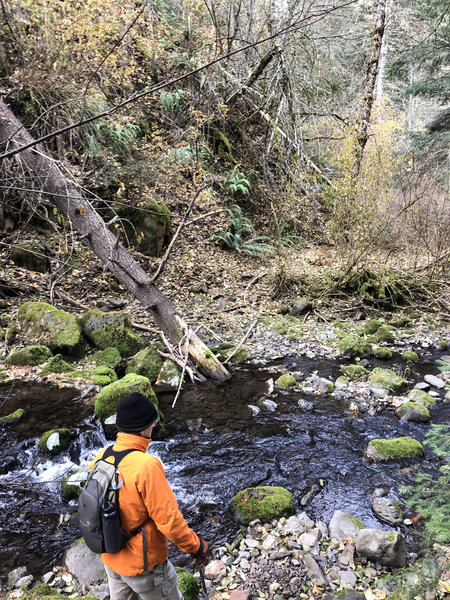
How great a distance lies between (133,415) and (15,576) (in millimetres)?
2381

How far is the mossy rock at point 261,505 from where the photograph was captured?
3.72m

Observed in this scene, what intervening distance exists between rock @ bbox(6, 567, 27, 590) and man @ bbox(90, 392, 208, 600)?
4.99 ft

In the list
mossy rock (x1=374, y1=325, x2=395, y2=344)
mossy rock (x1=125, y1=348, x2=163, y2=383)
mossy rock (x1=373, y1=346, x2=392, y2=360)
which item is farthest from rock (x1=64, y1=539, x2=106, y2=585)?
mossy rock (x1=374, y1=325, x2=395, y2=344)

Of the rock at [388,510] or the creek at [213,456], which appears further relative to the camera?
the creek at [213,456]

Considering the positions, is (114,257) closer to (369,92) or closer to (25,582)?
(25,582)

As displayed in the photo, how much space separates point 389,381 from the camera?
6254mm

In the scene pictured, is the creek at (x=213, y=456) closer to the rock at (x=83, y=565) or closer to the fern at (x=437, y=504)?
the rock at (x=83, y=565)

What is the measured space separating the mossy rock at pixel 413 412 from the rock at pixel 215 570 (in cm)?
353

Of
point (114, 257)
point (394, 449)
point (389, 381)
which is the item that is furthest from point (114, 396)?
point (389, 381)

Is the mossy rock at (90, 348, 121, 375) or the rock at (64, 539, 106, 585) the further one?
the mossy rock at (90, 348, 121, 375)

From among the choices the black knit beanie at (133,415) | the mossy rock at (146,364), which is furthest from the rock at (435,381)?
the black knit beanie at (133,415)

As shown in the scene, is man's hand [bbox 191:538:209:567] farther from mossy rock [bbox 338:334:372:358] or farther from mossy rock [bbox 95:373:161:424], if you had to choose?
mossy rock [bbox 338:334:372:358]

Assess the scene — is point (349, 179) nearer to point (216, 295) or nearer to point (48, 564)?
point (216, 295)

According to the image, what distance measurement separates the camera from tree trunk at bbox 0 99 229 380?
6950 mm
